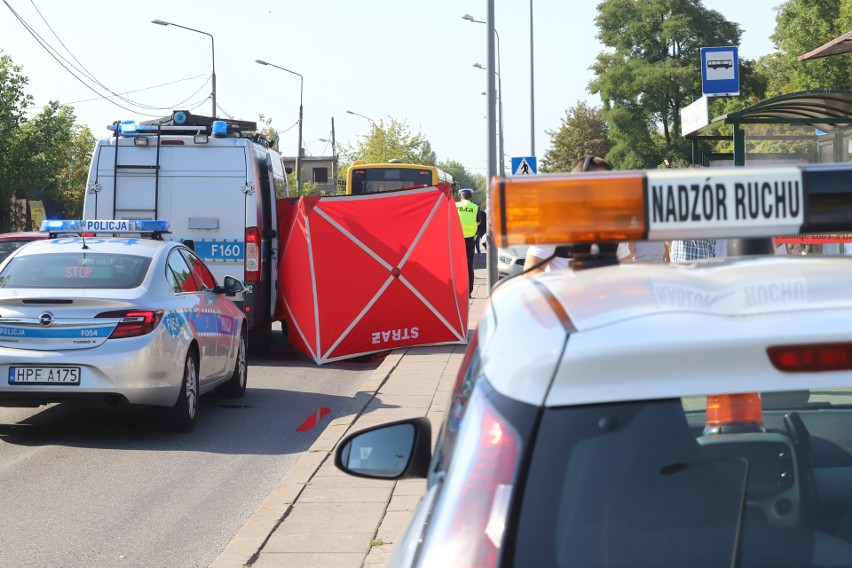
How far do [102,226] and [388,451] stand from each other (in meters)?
8.85

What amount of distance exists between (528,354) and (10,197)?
40547 millimetres

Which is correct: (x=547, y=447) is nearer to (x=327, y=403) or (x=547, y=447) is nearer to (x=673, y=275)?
(x=673, y=275)

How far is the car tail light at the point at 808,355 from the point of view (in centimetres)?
175

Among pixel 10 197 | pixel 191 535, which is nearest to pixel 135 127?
pixel 191 535

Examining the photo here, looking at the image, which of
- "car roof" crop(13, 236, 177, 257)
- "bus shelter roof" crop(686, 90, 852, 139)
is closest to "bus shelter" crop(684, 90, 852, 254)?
"bus shelter roof" crop(686, 90, 852, 139)

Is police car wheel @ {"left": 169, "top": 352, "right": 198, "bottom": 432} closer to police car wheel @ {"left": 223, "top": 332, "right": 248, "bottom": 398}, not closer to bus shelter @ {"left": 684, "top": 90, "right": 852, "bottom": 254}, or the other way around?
police car wheel @ {"left": 223, "top": 332, "right": 248, "bottom": 398}

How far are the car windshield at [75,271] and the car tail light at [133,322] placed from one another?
0.36 meters

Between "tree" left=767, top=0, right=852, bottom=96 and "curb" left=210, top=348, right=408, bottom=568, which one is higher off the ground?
"tree" left=767, top=0, right=852, bottom=96

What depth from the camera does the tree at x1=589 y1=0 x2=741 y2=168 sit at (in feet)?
233

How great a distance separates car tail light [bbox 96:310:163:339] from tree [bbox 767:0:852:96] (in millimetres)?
34618

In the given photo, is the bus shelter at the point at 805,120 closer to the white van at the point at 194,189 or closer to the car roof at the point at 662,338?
the white van at the point at 194,189

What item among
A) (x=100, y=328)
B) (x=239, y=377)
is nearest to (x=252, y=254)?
(x=239, y=377)

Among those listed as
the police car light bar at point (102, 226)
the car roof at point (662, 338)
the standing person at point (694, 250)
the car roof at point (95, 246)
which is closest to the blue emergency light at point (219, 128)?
the police car light bar at point (102, 226)

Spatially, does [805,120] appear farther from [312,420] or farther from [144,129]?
[144,129]
